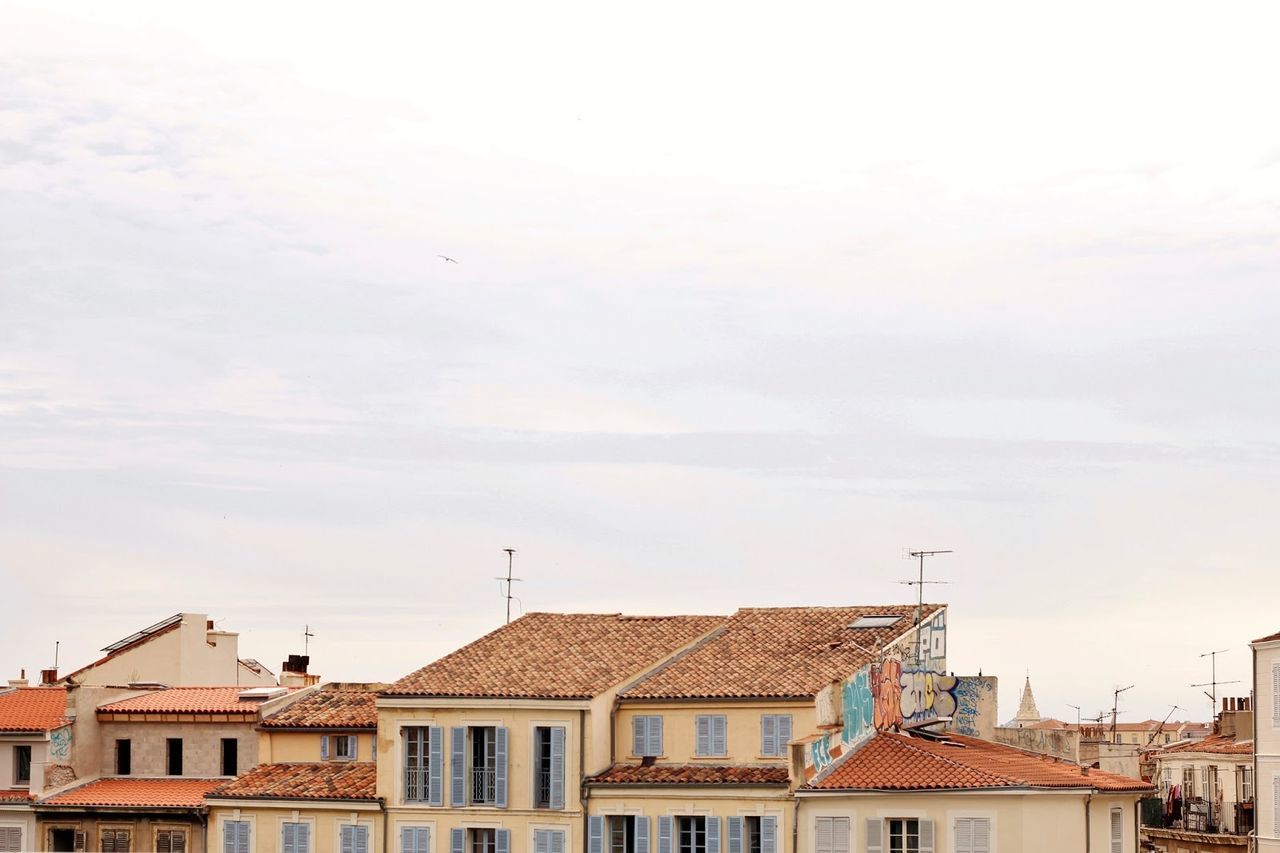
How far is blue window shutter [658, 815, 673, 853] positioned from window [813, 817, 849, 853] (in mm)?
4431

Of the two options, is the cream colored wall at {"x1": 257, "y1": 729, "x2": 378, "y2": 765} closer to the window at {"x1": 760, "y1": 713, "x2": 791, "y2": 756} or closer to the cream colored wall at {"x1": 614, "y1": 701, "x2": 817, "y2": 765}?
the cream colored wall at {"x1": 614, "y1": 701, "x2": 817, "y2": 765}

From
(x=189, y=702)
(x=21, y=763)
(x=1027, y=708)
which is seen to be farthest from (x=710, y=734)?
(x=1027, y=708)

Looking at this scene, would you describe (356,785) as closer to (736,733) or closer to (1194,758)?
(736,733)

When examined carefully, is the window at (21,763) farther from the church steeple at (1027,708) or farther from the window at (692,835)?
the church steeple at (1027,708)

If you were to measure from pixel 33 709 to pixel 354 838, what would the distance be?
15890 mm

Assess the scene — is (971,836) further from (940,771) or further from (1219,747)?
(1219,747)

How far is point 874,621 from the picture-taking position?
64938 millimetres

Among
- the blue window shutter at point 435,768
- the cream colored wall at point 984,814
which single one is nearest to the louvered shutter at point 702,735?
the cream colored wall at point 984,814

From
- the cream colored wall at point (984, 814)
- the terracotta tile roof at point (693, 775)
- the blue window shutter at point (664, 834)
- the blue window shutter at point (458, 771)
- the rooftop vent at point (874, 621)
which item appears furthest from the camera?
the rooftop vent at point (874, 621)

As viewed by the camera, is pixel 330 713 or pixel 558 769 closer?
pixel 558 769

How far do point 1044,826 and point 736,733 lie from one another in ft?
31.4

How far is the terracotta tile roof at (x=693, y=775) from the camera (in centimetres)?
5841

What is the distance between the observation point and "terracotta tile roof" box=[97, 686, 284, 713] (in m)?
69.5

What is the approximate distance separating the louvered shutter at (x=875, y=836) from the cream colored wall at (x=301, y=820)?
15.2 metres
